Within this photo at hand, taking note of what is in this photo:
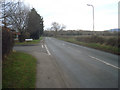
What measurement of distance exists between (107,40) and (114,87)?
17309mm

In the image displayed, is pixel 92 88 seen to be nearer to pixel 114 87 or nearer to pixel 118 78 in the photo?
pixel 114 87

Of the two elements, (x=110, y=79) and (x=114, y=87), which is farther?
(x=110, y=79)

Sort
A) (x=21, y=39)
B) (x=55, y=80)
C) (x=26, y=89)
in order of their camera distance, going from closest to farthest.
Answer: (x=26, y=89) → (x=55, y=80) → (x=21, y=39)

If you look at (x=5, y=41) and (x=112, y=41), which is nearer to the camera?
(x=5, y=41)

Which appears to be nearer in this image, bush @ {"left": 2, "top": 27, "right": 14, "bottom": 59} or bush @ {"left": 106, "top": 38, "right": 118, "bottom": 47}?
bush @ {"left": 2, "top": 27, "right": 14, "bottom": 59}

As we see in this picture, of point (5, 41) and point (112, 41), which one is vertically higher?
point (5, 41)

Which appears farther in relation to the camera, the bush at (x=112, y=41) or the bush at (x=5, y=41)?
the bush at (x=112, y=41)

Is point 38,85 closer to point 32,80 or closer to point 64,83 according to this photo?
point 32,80

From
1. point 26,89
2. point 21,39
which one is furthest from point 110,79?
point 21,39

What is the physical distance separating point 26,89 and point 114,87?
3307 mm

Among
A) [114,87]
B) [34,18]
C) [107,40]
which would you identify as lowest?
[114,87]

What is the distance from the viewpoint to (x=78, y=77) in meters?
6.48

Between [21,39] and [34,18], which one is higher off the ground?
[34,18]

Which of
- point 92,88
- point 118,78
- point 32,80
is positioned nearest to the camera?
point 92,88
